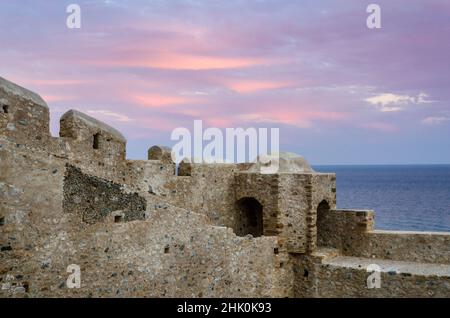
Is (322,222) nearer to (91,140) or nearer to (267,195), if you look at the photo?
(267,195)

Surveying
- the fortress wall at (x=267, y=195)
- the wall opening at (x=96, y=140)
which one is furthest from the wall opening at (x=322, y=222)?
the wall opening at (x=96, y=140)

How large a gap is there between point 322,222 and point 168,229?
24.6 feet

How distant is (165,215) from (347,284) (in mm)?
6351

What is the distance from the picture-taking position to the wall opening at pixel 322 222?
52.0ft

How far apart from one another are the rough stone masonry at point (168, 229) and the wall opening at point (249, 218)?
4 cm

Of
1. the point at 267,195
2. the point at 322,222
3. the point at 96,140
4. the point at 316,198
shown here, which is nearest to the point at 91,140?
the point at 96,140

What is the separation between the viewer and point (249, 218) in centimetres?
1606

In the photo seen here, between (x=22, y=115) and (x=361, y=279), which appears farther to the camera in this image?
(x=361, y=279)

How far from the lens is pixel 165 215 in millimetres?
9742

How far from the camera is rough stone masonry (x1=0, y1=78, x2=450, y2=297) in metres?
7.80

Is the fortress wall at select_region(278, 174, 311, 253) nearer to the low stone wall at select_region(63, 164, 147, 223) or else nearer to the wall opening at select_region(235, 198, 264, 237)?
the wall opening at select_region(235, 198, 264, 237)

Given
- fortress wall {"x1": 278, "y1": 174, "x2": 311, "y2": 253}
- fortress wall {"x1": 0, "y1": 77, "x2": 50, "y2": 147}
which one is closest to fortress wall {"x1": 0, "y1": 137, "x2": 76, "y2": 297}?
fortress wall {"x1": 0, "y1": 77, "x2": 50, "y2": 147}
